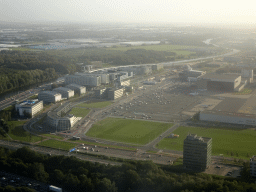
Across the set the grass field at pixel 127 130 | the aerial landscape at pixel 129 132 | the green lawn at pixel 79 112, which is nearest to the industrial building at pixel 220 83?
the aerial landscape at pixel 129 132

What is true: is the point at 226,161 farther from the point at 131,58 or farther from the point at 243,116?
the point at 131,58

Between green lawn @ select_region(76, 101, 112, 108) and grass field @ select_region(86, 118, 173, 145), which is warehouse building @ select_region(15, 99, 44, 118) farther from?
grass field @ select_region(86, 118, 173, 145)

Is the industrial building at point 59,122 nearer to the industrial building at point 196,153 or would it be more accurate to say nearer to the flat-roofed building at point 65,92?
the flat-roofed building at point 65,92

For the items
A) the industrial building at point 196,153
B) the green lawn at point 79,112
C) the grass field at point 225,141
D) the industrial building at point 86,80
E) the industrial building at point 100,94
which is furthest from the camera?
the industrial building at point 86,80

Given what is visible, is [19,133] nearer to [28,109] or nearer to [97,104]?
[28,109]

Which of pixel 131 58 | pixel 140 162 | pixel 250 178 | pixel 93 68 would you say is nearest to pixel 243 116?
pixel 250 178

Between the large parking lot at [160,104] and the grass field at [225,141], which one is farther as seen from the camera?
the large parking lot at [160,104]

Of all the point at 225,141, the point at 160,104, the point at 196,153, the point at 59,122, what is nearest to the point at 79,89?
the point at 160,104
